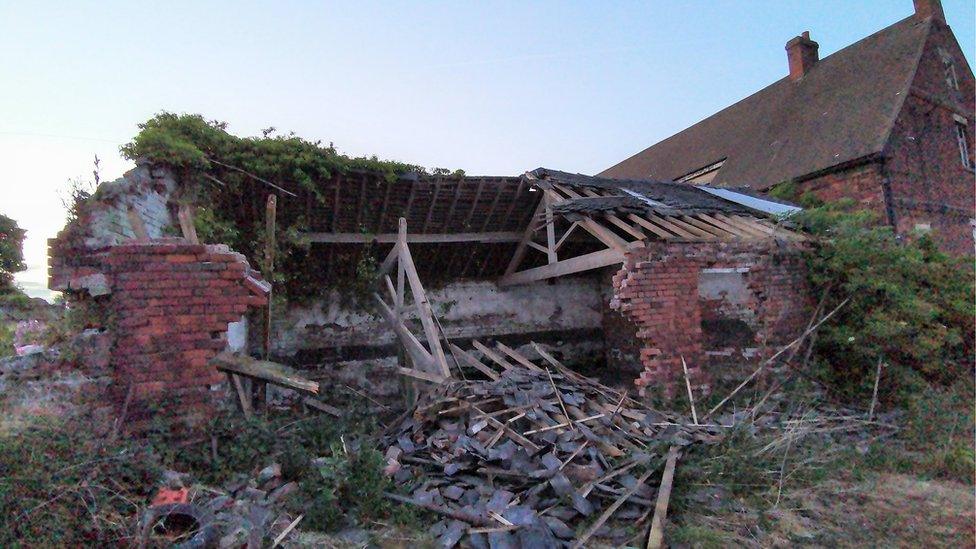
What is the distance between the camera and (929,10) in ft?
45.8

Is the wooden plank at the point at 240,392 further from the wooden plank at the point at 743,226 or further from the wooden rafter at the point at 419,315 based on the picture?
the wooden plank at the point at 743,226

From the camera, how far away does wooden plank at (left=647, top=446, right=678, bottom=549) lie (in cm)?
348

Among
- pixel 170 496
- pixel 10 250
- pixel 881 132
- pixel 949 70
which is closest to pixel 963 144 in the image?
pixel 949 70

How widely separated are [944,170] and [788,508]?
14976 mm

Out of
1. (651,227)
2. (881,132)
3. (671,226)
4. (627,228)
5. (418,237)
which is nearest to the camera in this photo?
(627,228)

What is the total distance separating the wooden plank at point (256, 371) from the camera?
4.20 metres

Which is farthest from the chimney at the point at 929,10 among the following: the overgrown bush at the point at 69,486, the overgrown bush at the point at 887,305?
the overgrown bush at the point at 69,486

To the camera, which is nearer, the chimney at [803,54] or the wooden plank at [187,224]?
the wooden plank at [187,224]

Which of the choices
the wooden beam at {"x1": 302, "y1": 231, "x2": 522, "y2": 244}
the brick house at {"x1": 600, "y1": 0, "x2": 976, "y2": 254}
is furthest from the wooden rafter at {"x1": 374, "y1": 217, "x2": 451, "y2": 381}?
the brick house at {"x1": 600, "y1": 0, "x2": 976, "y2": 254}

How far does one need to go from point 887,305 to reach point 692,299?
274 cm

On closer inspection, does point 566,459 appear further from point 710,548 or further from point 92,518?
point 92,518

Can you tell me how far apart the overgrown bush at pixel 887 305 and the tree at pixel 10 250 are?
10.2m

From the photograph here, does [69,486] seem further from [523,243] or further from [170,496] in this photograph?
[523,243]

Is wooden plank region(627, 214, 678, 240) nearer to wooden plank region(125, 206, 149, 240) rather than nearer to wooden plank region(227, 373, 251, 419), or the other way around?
wooden plank region(227, 373, 251, 419)
